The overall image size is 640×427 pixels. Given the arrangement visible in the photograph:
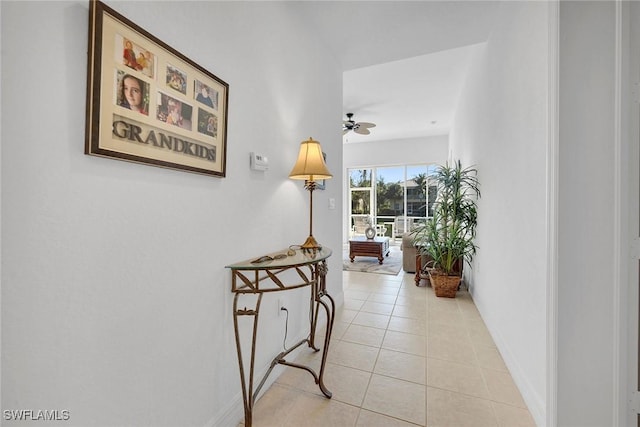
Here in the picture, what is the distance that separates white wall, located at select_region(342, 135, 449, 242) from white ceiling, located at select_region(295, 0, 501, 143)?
2.71 m

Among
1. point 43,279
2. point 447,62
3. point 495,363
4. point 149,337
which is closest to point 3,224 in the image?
point 43,279

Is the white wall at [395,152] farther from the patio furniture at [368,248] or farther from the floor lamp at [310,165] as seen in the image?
the floor lamp at [310,165]

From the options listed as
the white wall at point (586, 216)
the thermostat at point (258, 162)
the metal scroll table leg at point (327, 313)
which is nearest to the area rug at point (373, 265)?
the metal scroll table leg at point (327, 313)

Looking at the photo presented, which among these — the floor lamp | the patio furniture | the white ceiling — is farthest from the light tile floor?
the white ceiling

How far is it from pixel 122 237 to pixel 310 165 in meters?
1.13

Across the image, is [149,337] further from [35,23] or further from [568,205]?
[568,205]

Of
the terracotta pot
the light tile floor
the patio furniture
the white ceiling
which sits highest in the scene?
the white ceiling

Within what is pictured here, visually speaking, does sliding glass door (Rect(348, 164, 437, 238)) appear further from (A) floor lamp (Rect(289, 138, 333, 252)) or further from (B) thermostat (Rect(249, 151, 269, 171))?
(B) thermostat (Rect(249, 151, 269, 171))

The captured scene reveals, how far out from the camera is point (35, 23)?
71 centimetres

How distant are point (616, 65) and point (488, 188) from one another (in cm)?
147

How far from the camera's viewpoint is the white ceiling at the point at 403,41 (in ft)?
6.77

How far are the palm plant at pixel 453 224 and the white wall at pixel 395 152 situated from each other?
12.4 ft

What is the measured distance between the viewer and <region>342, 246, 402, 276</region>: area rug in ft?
15.3

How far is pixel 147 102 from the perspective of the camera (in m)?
0.96
